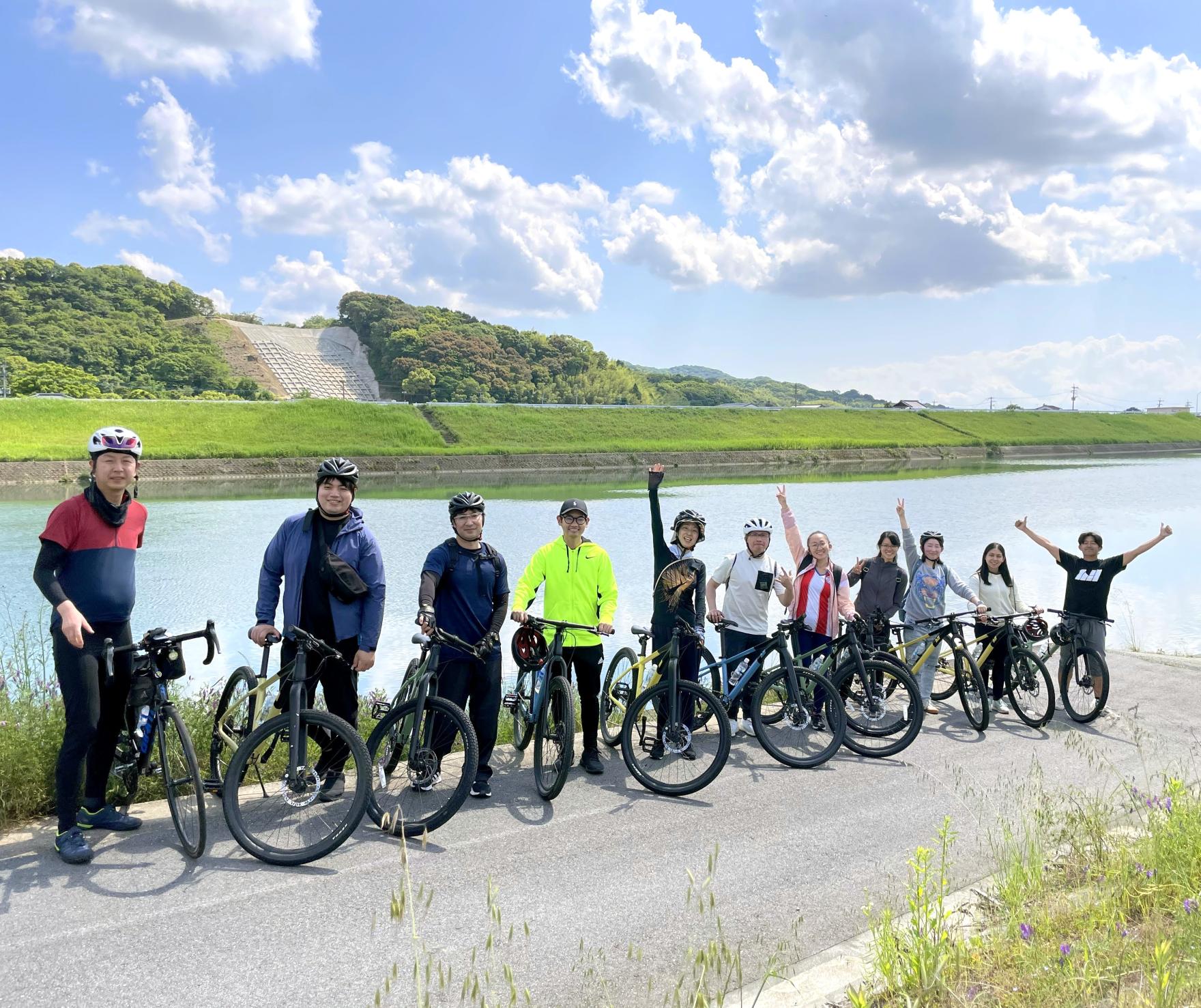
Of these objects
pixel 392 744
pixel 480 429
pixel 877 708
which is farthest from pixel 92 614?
pixel 480 429

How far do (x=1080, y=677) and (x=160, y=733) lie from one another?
25.0 ft

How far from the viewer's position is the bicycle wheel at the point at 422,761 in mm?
5082

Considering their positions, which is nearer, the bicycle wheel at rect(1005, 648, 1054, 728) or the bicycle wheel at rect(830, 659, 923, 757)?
the bicycle wheel at rect(830, 659, 923, 757)

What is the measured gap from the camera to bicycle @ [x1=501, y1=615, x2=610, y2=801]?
5.57 meters

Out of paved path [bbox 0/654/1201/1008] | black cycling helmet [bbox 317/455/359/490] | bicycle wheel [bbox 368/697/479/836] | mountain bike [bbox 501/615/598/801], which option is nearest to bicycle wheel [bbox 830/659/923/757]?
paved path [bbox 0/654/1201/1008]

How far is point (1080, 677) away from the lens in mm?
8273

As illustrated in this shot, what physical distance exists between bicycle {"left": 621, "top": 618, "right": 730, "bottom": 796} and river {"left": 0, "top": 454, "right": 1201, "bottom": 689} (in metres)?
4.96

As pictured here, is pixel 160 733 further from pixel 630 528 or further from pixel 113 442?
pixel 630 528

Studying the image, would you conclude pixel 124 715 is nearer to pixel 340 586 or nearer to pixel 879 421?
pixel 340 586

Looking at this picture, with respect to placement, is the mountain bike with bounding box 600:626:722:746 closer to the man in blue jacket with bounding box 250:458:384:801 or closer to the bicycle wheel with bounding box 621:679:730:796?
the bicycle wheel with bounding box 621:679:730:796

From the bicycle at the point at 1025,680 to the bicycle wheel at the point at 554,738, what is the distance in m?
4.10

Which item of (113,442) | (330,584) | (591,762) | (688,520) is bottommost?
(591,762)

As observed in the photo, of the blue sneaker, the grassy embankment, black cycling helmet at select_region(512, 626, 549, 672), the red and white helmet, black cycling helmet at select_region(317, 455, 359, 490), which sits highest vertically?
the grassy embankment

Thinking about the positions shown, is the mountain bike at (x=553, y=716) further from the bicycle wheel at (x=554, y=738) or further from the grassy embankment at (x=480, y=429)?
the grassy embankment at (x=480, y=429)
